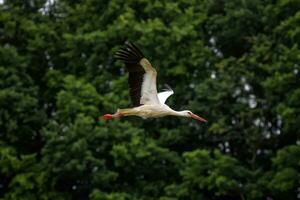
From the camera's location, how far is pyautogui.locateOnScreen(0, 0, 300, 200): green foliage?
1010 inches

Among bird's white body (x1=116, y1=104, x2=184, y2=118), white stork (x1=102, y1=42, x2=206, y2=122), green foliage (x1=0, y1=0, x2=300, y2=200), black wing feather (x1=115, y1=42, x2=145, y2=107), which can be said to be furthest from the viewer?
green foliage (x1=0, y1=0, x2=300, y2=200)

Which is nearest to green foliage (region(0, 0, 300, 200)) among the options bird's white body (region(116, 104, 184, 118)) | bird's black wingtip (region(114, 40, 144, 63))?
bird's white body (region(116, 104, 184, 118))

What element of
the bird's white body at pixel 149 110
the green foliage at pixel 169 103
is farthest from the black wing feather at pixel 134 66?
the green foliage at pixel 169 103

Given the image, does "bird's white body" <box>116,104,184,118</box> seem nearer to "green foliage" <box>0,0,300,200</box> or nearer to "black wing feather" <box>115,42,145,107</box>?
"black wing feather" <box>115,42,145,107</box>

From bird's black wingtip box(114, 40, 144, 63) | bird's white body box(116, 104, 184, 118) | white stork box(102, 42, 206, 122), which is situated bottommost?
bird's white body box(116, 104, 184, 118)

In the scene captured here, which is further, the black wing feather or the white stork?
the white stork

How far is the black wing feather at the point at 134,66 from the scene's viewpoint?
51.7 ft

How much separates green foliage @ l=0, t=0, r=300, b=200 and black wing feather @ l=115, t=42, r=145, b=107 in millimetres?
8810

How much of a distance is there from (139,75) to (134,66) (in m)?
0.24

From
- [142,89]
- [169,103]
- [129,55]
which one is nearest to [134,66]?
[129,55]

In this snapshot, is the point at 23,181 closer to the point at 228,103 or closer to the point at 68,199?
the point at 68,199

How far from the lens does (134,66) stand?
16.0 metres

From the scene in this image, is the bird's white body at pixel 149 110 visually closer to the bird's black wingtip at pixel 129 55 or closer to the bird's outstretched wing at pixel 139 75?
the bird's outstretched wing at pixel 139 75

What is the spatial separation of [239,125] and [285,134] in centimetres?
123
